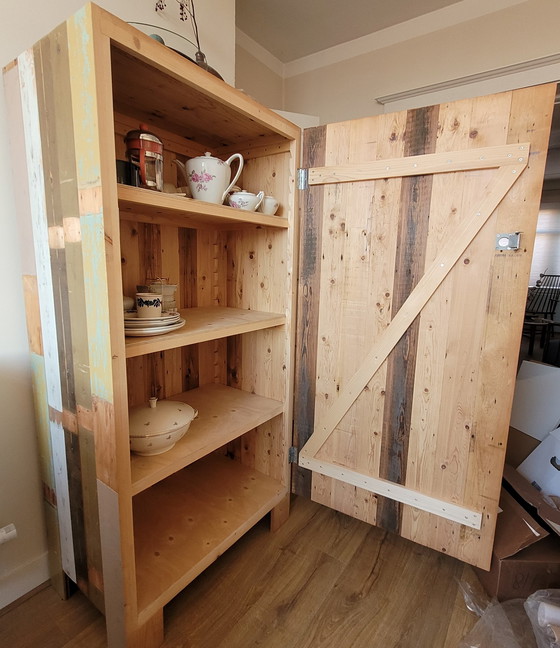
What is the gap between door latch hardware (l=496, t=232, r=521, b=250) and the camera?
1114 millimetres

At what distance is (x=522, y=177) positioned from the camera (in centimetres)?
109

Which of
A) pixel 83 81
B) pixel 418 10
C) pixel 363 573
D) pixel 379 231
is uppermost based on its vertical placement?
pixel 418 10

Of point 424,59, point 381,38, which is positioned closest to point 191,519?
point 424,59

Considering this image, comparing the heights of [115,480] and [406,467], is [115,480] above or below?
above

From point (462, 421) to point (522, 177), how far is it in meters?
0.84

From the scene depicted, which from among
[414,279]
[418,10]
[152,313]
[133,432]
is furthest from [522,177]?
[418,10]

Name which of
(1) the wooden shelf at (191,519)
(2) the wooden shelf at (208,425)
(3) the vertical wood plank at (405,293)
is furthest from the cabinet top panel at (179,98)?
(1) the wooden shelf at (191,519)

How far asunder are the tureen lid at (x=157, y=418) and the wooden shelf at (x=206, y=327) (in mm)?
289

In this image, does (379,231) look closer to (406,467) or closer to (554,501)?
(406,467)

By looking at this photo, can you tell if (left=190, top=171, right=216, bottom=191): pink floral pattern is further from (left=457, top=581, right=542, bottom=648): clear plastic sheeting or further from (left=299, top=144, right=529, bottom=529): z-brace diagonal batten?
(left=457, top=581, right=542, bottom=648): clear plastic sheeting

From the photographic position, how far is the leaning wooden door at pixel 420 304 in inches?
44.6

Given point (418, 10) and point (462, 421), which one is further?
point (418, 10)

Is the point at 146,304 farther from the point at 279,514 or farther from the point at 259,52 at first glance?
the point at 259,52

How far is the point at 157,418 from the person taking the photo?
1186mm
